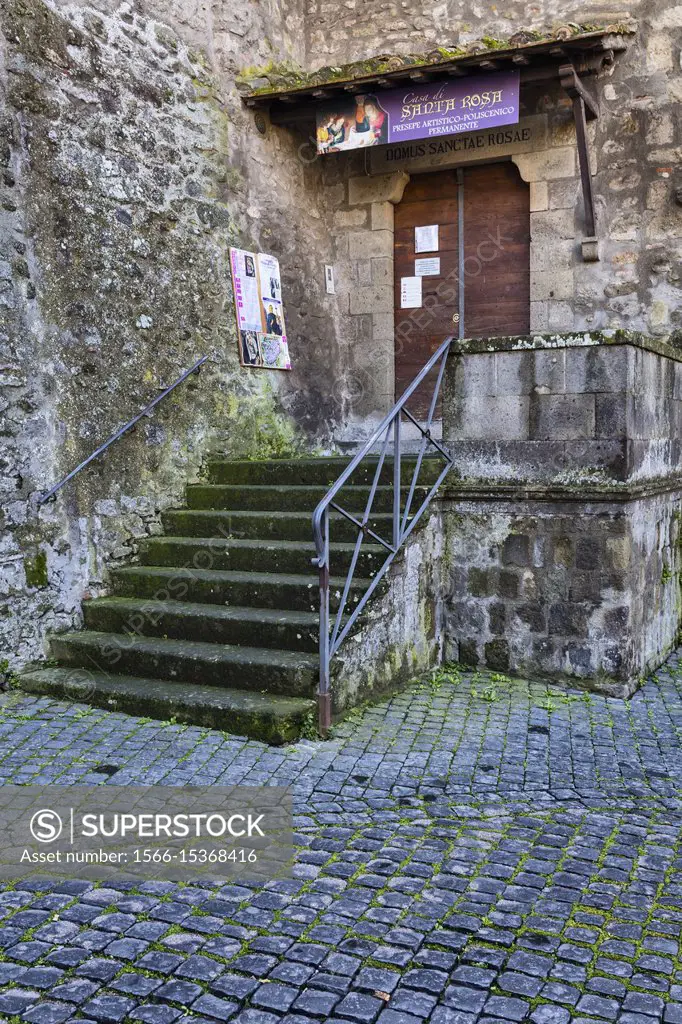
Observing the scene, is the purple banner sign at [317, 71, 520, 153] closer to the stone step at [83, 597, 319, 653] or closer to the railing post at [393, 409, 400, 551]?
the railing post at [393, 409, 400, 551]

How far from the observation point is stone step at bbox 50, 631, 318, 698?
190 inches

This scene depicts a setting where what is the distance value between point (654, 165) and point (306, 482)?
4.14 meters

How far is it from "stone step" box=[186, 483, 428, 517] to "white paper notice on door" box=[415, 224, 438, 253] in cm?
346

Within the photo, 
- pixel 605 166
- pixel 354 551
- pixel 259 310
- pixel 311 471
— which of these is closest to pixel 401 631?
pixel 354 551

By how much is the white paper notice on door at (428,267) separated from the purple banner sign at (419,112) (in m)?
1.49

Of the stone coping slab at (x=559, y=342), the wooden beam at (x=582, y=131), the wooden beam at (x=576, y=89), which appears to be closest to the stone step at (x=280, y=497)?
the stone coping slab at (x=559, y=342)

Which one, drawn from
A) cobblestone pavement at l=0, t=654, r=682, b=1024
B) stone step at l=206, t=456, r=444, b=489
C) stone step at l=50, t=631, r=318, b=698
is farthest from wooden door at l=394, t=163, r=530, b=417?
cobblestone pavement at l=0, t=654, r=682, b=1024

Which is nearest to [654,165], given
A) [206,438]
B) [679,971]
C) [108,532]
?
[206,438]

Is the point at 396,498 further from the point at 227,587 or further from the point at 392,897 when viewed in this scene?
the point at 392,897

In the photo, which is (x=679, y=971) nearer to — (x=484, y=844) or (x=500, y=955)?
(x=500, y=955)

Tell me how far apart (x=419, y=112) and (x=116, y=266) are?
3.00m

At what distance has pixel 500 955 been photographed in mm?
2816

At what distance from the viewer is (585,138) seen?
25.3ft

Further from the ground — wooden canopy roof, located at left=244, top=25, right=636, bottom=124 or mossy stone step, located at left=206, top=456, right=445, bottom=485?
wooden canopy roof, located at left=244, top=25, right=636, bottom=124
